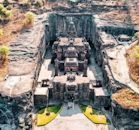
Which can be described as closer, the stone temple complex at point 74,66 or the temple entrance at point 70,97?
the stone temple complex at point 74,66

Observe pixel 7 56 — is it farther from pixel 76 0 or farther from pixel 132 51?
pixel 76 0

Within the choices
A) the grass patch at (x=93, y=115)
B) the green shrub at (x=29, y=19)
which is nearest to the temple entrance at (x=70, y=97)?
the grass patch at (x=93, y=115)

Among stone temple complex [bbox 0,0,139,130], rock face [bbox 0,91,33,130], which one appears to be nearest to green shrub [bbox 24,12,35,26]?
stone temple complex [bbox 0,0,139,130]

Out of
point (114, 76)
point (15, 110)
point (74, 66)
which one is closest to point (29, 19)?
point (74, 66)

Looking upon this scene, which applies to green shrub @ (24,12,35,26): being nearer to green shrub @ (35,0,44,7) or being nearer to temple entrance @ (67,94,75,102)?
green shrub @ (35,0,44,7)

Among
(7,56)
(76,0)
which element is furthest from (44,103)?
(76,0)

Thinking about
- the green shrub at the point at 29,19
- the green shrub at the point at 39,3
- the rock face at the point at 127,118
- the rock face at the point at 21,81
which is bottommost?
the rock face at the point at 127,118

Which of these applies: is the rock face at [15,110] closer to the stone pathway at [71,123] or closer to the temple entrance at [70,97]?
the stone pathway at [71,123]
